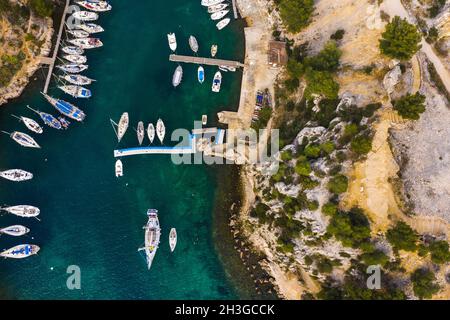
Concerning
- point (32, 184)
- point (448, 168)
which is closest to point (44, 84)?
point (32, 184)

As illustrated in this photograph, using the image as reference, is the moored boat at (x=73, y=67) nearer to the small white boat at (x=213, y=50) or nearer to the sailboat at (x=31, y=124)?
the sailboat at (x=31, y=124)

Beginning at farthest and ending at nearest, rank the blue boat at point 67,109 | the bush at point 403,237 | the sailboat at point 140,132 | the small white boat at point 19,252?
1. the sailboat at point 140,132
2. the blue boat at point 67,109
3. the small white boat at point 19,252
4. the bush at point 403,237

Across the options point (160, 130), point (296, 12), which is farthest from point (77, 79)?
point (296, 12)

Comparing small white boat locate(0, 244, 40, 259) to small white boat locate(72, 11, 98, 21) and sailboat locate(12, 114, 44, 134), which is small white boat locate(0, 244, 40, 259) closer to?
sailboat locate(12, 114, 44, 134)

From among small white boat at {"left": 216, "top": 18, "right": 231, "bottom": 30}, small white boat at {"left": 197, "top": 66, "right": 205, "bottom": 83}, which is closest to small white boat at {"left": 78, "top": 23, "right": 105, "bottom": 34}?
small white boat at {"left": 197, "top": 66, "right": 205, "bottom": 83}

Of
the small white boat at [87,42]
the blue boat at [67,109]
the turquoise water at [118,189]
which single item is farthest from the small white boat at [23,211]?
the small white boat at [87,42]
